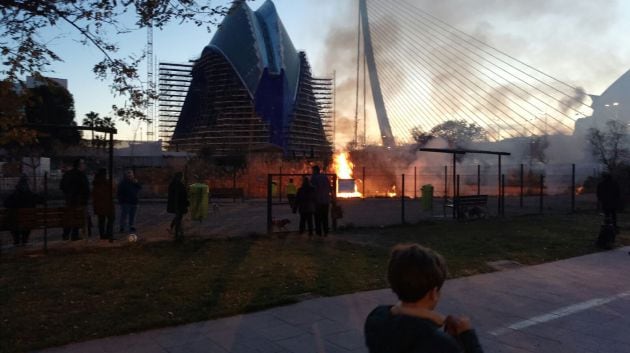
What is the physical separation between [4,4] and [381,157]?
37.6 meters

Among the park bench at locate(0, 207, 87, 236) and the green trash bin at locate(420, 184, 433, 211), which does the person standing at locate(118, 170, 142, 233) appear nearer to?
the park bench at locate(0, 207, 87, 236)

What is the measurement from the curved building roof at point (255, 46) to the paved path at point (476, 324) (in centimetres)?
7420

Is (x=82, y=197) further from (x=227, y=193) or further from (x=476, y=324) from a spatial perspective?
(x=227, y=193)

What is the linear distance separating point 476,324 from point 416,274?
3.79 m

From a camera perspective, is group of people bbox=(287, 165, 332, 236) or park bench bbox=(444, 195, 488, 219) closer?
group of people bbox=(287, 165, 332, 236)

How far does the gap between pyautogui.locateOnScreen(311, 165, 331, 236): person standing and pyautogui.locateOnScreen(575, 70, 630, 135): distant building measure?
5301 cm

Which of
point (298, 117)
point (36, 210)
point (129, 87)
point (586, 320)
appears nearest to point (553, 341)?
point (586, 320)

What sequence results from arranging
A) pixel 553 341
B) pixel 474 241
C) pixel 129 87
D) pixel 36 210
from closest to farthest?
pixel 553 341 < pixel 129 87 < pixel 36 210 < pixel 474 241

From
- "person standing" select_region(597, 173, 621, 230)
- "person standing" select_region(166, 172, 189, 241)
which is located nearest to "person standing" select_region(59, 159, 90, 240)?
"person standing" select_region(166, 172, 189, 241)

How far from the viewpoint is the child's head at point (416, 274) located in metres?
1.85

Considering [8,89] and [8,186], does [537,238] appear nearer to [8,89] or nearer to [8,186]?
[8,89]

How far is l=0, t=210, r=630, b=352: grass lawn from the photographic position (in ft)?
16.6

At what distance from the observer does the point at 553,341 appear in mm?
4691

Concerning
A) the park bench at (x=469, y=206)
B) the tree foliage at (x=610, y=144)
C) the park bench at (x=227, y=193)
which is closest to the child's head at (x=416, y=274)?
the park bench at (x=469, y=206)
